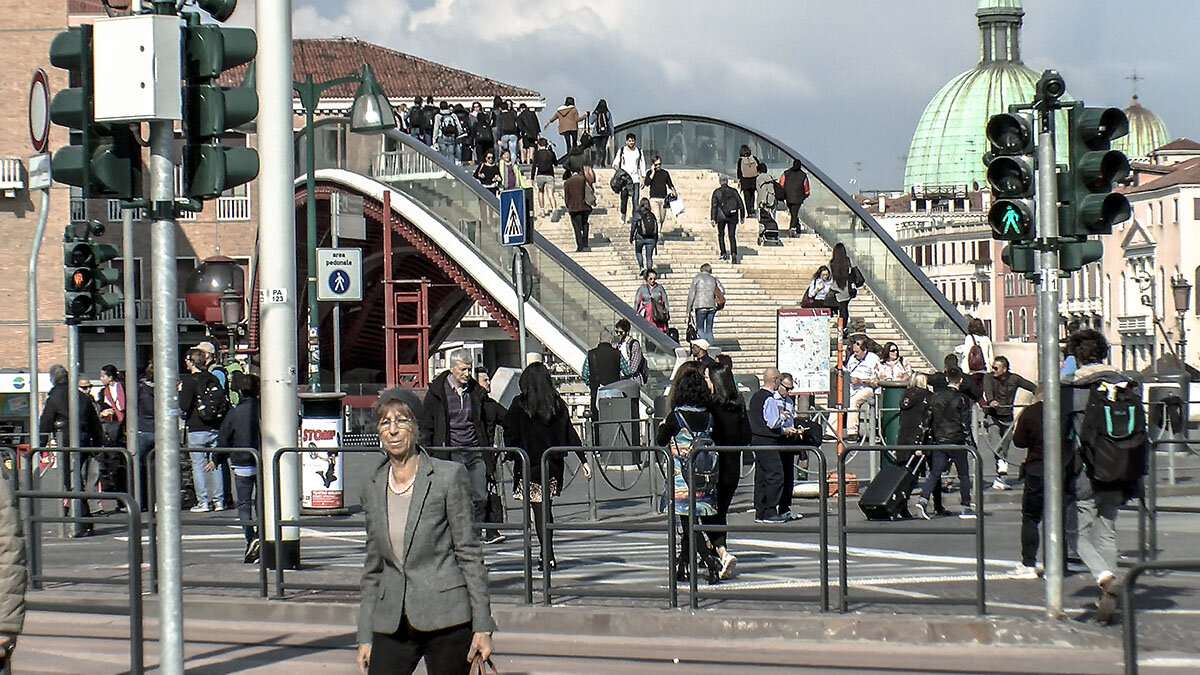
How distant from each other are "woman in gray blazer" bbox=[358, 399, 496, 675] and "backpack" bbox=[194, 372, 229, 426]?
531 inches

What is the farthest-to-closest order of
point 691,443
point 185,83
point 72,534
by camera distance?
point 72,534 → point 691,443 → point 185,83

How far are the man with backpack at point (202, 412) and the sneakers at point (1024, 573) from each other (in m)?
7.52

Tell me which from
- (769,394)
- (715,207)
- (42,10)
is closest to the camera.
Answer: (769,394)

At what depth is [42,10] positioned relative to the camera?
68.8 meters

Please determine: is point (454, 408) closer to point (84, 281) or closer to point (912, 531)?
point (84, 281)

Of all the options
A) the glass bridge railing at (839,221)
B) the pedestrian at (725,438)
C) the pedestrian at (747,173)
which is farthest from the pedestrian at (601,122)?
the pedestrian at (725,438)

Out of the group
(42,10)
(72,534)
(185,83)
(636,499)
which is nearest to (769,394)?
(636,499)

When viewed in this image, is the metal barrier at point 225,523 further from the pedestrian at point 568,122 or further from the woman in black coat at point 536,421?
the pedestrian at point 568,122

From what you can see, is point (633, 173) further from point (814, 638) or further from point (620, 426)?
point (814, 638)

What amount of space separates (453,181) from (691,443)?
26.0 metres

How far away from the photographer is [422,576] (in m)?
7.34

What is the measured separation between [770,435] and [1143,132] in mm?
164087

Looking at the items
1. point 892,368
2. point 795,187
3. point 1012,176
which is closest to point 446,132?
point 795,187

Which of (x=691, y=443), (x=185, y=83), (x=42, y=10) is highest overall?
(x=42, y=10)
